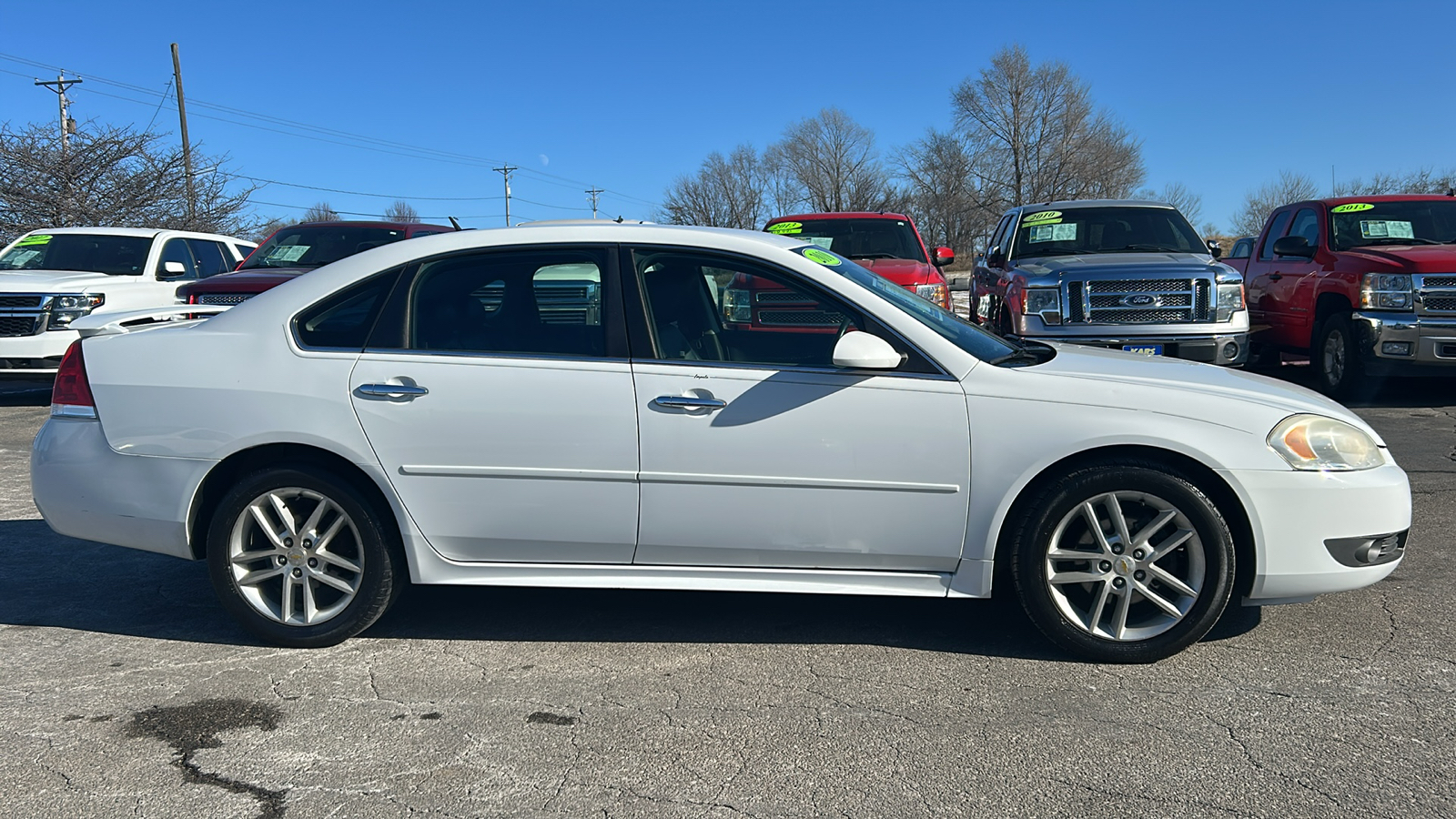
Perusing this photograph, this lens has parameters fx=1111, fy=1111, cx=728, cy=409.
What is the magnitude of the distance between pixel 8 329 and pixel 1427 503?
1185cm

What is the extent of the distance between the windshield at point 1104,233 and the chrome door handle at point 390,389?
7427 millimetres

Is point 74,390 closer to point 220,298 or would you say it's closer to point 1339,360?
point 220,298

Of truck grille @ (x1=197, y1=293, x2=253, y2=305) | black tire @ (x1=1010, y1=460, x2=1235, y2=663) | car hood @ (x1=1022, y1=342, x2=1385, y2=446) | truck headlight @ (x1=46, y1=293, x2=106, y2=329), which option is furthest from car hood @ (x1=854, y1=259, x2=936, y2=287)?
truck headlight @ (x1=46, y1=293, x2=106, y2=329)

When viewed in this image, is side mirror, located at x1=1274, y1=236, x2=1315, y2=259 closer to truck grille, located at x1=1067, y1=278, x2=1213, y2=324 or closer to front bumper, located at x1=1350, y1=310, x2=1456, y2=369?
front bumper, located at x1=1350, y1=310, x2=1456, y2=369

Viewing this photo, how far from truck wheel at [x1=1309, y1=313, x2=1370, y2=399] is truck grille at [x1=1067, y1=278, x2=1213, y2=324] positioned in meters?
2.05

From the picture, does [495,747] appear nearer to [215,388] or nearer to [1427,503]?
[215,388]

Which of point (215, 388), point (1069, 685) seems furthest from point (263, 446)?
point (1069, 685)

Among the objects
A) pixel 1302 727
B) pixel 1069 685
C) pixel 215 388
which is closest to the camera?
pixel 1302 727

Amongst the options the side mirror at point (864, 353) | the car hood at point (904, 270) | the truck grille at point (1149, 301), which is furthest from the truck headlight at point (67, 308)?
the side mirror at point (864, 353)

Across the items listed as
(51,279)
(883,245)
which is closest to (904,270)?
(883,245)

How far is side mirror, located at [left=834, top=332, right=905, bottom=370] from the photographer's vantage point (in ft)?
12.3

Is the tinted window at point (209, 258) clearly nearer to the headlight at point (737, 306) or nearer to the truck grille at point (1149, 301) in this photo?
the truck grille at point (1149, 301)

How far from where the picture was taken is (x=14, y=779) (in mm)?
3104

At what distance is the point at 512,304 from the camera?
13.5 ft
